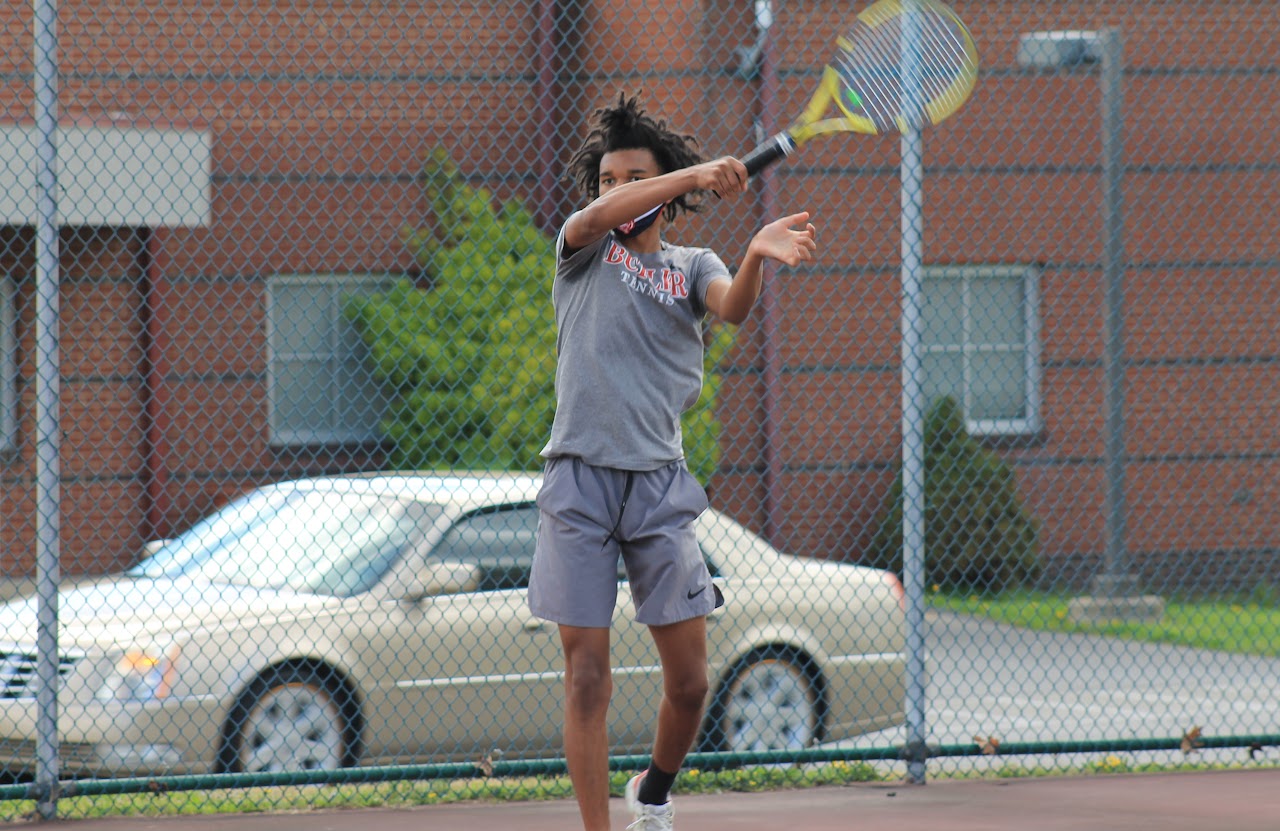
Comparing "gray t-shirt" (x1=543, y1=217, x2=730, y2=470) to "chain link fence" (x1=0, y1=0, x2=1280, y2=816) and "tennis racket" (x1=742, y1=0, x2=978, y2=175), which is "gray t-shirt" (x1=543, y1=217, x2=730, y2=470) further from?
"chain link fence" (x1=0, y1=0, x2=1280, y2=816)

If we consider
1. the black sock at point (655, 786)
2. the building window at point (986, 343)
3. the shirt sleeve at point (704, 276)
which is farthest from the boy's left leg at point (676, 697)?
the building window at point (986, 343)

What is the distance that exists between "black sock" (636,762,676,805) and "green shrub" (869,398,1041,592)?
28.2ft

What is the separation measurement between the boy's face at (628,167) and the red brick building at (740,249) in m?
7.42

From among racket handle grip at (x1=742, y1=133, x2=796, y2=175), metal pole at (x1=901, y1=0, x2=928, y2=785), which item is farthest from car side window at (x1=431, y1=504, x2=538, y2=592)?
racket handle grip at (x1=742, y1=133, x2=796, y2=175)

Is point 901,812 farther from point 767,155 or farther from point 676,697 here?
point 767,155

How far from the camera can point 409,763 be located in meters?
6.39

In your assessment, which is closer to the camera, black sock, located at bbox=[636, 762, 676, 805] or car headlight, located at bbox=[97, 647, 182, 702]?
black sock, located at bbox=[636, 762, 676, 805]

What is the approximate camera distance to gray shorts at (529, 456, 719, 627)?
4191mm

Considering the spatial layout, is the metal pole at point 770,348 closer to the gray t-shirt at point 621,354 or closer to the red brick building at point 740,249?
the red brick building at point 740,249

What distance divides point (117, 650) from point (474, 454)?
5423 mm

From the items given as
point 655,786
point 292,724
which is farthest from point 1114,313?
point 655,786

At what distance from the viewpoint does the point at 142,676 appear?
6027 millimetres

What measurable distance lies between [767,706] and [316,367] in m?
6.08

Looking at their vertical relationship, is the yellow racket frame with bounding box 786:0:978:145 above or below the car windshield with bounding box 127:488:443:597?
above
